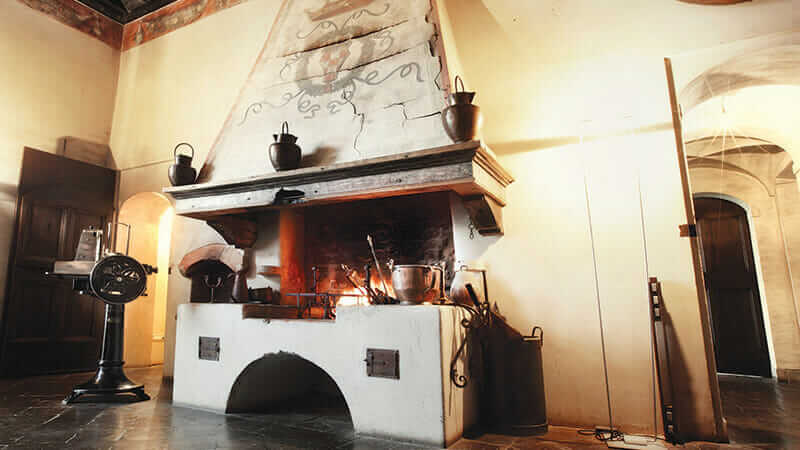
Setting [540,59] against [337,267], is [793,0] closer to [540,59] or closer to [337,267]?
[540,59]

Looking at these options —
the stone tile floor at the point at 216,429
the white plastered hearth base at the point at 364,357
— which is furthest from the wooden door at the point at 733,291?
the white plastered hearth base at the point at 364,357

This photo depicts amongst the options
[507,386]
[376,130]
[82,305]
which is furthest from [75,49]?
[507,386]

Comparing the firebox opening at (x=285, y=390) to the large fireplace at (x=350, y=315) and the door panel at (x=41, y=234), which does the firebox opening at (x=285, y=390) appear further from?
the door panel at (x=41, y=234)

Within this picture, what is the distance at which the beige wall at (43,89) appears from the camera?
5207 millimetres

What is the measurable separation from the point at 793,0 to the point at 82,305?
734cm

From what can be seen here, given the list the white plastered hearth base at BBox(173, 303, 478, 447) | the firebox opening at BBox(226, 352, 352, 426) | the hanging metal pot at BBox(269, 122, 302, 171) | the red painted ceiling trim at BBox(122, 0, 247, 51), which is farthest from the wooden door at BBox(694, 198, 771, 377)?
the red painted ceiling trim at BBox(122, 0, 247, 51)

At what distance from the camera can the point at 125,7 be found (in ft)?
21.0

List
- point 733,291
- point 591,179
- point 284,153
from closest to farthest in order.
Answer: point 591,179
point 284,153
point 733,291

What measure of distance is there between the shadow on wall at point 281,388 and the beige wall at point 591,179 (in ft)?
5.69

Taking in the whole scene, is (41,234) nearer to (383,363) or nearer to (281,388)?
(281,388)

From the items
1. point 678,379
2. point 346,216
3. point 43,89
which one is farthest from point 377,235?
point 43,89

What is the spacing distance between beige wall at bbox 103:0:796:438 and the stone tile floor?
50 centimetres

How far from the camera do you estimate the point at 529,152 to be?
352 cm

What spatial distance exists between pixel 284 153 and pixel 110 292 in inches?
77.3
